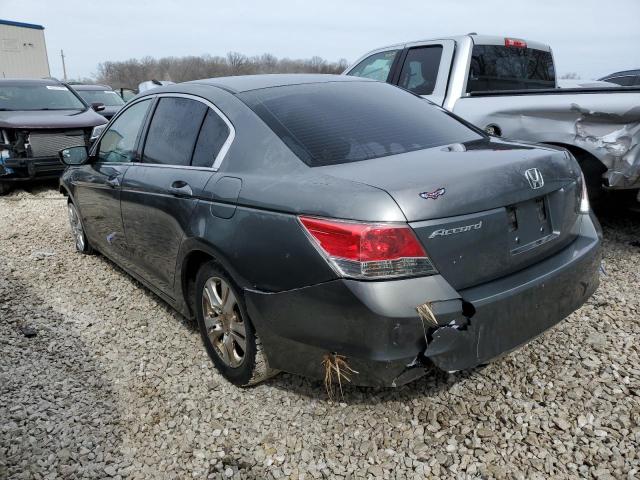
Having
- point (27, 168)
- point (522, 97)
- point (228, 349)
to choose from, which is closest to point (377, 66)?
point (522, 97)

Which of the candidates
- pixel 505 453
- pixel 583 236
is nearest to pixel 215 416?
pixel 505 453

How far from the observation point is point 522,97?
4637mm

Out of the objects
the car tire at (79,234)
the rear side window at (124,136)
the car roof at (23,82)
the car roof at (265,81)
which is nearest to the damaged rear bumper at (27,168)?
the car roof at (23,82)

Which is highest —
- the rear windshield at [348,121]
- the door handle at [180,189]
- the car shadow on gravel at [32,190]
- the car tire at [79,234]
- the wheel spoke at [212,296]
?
the rear windshield at [348,121]

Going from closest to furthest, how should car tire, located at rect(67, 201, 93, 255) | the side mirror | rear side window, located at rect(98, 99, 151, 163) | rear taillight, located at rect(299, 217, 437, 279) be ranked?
1. rear taillight, located at rect(299, 217, 437, 279)
2. rear side window, located at rect(98, 99, 151, 163)
3. the side mirror
4. car tire, located at rect(67, 201, 93, 255)

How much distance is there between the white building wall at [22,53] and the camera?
3073cm

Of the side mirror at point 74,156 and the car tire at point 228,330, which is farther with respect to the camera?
the side mirror at point 74,156

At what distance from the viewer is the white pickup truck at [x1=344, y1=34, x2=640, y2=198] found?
3945mm

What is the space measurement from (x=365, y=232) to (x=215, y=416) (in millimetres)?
1318

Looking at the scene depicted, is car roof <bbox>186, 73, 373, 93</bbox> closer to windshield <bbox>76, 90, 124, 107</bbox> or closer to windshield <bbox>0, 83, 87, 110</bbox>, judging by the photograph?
windshield <bbox>0, 83, 87, 110</bbox>

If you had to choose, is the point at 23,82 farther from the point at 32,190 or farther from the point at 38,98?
the point at 32,190

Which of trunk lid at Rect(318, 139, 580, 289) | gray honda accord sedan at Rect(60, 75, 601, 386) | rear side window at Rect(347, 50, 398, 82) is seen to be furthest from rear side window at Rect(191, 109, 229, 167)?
rear side window at Rect(347, 50, 398, 82)

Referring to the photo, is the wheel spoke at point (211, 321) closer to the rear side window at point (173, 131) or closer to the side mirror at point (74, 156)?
the rear side window at point (173, 131)

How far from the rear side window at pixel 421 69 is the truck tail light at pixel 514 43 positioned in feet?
2.58
